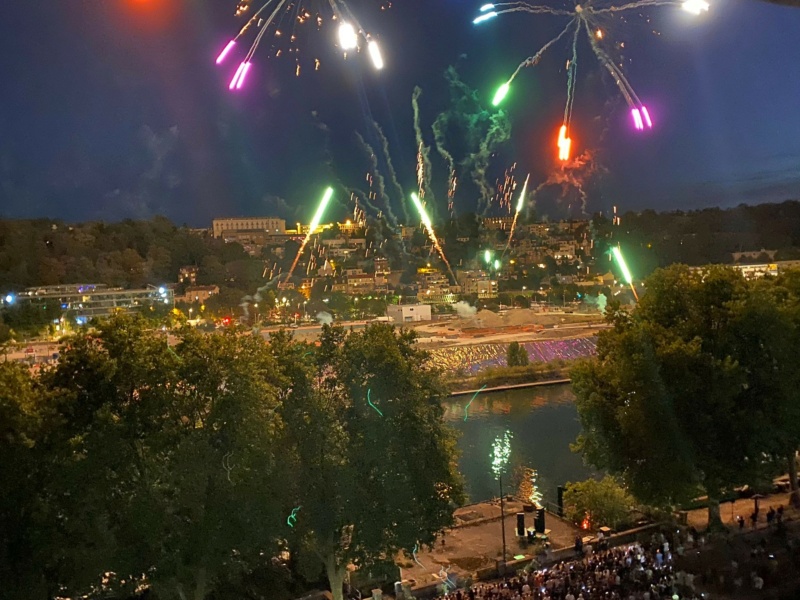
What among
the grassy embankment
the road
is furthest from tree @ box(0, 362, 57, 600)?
the road

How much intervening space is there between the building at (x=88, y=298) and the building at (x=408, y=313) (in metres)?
10.7

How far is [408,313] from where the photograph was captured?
34031 millimetres

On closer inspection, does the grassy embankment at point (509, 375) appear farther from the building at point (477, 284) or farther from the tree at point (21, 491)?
the building at point (477, 284)

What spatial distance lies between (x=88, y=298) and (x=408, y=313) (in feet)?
49.9

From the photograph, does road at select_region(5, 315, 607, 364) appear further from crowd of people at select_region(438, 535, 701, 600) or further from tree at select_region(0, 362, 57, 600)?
tree at select_region(0, 362, 57, 600)

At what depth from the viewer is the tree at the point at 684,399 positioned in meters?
6.68

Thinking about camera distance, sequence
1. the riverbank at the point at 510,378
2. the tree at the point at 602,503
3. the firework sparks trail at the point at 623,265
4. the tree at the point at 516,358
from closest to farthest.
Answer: the tree at the point at 602,503
the riverbank at the point at 510,378
the tree at the point at 516,358
the firework sparks trail at the point at 623,265

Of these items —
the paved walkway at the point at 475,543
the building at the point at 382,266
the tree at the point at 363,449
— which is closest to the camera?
the tree at the point at 363,449

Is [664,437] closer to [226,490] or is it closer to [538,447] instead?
[226,490]

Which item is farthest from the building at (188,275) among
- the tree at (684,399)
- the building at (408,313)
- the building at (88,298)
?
the tree at (684,399)

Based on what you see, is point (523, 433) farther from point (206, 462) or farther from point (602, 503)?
point (206, 462)

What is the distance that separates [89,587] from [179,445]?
125 centimetres

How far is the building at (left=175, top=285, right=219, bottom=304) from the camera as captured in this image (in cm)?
3525

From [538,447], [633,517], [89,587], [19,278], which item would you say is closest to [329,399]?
[89,587]
